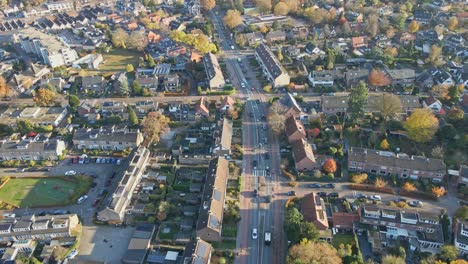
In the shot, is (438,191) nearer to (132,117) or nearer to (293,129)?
(293,129)

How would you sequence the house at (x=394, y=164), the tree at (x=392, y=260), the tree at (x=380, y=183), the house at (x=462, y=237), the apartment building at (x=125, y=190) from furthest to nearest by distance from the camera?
the house at (x=394, y=164)
the tree at (x=380, y=183)
the apartment building at (x=125, y=190)
the house at (x=462, y=237)
the tree at (x=392, y=260)

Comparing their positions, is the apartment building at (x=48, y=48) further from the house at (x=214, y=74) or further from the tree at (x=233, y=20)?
the tree at (x=233, y=20)

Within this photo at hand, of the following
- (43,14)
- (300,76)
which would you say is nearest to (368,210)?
(300,76)

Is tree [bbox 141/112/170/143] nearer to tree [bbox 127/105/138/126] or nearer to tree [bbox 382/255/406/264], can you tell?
tree [bbox 127/105/138/126]

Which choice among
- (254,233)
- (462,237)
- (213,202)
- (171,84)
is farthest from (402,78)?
(213,202)

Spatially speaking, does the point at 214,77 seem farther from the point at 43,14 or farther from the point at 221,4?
the point at 43,14

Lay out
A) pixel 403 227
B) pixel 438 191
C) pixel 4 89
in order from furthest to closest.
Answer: pixel 4 89 → pixel 438 191 → pixel 403 227

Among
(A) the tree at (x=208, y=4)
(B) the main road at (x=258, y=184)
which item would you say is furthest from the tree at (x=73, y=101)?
(A) the tree at (x=208, y=4)
